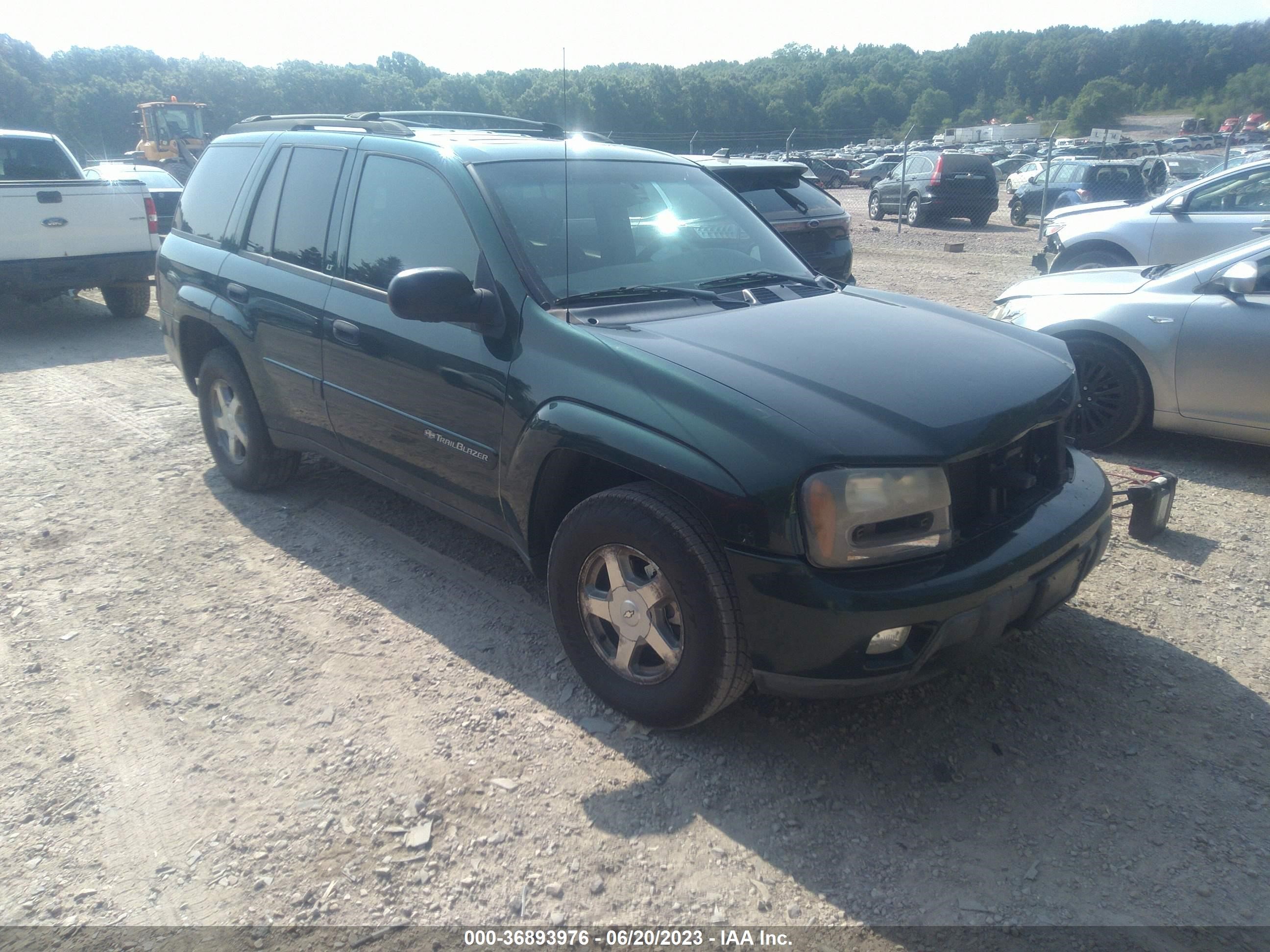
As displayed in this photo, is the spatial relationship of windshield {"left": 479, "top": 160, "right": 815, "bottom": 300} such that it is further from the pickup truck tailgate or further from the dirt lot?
the pickup truck tailgate

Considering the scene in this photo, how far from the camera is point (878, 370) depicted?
2824mm

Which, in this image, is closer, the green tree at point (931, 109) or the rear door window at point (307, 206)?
the rear door window at point (307, 206)

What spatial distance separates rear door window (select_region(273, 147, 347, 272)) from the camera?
4.00 metres

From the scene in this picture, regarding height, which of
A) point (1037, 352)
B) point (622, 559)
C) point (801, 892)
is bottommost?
point (801, 892)

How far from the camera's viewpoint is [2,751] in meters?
2.94

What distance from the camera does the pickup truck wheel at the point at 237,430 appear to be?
466cm

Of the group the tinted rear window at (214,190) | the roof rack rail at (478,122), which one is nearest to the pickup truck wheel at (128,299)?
the tinted rear window at (214,190)

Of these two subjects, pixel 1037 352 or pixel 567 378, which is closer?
pixel 567 378

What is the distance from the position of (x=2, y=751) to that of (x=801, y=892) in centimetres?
258

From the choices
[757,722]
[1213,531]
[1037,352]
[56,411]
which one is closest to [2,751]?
[757,722]

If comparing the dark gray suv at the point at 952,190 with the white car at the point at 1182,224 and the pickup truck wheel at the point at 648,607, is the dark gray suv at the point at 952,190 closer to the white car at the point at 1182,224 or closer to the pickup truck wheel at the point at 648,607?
the white car at the point at 1182,224

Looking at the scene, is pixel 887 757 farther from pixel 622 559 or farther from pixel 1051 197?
pixel 1051 197

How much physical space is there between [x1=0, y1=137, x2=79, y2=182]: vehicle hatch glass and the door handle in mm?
7645

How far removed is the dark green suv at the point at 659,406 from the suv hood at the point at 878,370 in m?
0.01
